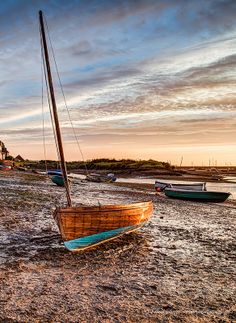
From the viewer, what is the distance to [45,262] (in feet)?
29.3

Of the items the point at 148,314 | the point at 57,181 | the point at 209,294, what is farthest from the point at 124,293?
the point at 57,181

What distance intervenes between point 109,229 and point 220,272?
12.6ft

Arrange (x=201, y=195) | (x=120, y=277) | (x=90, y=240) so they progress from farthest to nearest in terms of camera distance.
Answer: (x=201, y=195) → (x=90, y=240) → (x=120, y=277)

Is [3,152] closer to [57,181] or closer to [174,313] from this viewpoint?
[57,181]

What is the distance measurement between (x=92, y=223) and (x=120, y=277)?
2647mm

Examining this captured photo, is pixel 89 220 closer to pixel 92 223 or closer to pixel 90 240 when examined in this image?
pixel 92 223

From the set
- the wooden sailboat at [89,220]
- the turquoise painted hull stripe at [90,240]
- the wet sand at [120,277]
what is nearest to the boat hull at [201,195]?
the wet sand at [120,277]

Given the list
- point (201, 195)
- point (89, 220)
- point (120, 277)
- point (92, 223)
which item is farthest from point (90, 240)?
point (201, 195)

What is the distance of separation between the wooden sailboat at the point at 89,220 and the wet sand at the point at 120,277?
0.39 meters

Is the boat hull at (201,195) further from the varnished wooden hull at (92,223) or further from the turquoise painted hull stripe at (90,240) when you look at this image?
the turquoise painted hull stripe at (90,240)

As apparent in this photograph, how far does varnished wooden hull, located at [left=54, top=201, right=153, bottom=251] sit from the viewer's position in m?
9.91

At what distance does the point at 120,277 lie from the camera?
8008 mm

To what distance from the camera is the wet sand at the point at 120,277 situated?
6.14 m

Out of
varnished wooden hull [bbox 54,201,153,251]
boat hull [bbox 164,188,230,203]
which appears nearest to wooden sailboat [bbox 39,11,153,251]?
varnished wooden hull [bbox 54,201,153,251]
